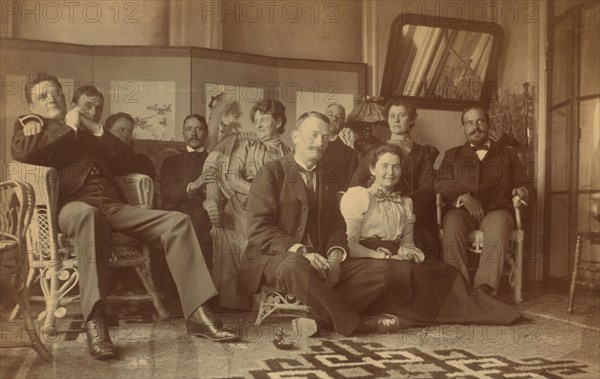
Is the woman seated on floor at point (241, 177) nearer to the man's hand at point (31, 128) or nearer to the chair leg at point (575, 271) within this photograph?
the man's hand at point (31, 128)

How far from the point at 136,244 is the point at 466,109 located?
1.43 m

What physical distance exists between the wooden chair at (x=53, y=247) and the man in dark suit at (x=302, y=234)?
414mm

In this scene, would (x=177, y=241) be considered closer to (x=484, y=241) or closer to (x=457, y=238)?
(x=457, y=238)

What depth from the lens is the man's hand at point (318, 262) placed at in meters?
2.45

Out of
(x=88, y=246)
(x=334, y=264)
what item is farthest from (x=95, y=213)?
(x=334, y=264)

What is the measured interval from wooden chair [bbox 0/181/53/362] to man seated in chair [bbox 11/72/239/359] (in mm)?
114

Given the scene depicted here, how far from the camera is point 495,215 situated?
2771mm

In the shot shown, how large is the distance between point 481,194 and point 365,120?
2.33 feet

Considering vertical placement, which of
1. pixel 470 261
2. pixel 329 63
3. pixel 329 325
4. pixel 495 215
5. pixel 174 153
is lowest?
pixel 329 325

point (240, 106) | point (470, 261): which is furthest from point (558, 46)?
point (240, 106)

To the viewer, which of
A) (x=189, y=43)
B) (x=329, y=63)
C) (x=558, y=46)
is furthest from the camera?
(x=558, y=46)

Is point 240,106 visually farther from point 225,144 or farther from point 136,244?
point 136,244

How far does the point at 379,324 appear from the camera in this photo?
259 cm

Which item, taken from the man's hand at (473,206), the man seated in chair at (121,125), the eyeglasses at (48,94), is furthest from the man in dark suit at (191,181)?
the man's hand at (473,206)
